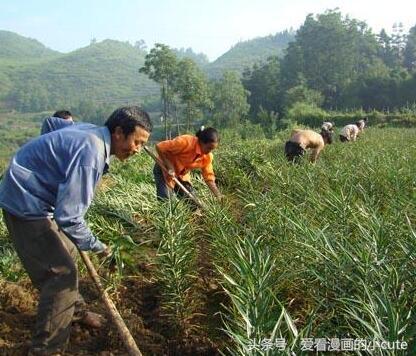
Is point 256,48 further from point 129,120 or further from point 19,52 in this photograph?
point 129,120

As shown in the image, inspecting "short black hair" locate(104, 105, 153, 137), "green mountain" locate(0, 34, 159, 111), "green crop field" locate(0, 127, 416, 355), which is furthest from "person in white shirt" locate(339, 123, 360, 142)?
"green mountain" locate(0, 34, 159, 111)

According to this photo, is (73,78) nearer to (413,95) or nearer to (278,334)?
(413,95)

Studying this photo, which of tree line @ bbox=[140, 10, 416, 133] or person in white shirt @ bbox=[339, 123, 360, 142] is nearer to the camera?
person in white shirt @ bbox=[339, 123, 360, 142]

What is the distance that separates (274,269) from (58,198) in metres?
1.46

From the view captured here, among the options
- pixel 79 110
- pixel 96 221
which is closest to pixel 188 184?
pixel 96 221

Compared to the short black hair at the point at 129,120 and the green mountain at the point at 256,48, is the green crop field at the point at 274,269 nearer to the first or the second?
the short black hair at the point at 129,120

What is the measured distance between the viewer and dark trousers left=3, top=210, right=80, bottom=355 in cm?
271

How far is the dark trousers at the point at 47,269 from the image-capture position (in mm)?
2707

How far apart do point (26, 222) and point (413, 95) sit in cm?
4012

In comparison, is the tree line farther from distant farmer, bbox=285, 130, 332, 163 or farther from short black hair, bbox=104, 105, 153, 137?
short black hair, bbox=104, 105, 153, 137

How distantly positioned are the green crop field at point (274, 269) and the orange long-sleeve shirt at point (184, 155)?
0.43m

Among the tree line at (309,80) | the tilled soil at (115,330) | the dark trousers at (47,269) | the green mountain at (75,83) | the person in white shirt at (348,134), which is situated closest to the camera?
the dark trousers at (47,269)

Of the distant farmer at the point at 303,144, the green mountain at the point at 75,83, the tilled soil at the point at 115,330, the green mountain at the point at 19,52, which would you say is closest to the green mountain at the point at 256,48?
the green mountain at the point at 75,83

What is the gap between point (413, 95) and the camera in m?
38.1
